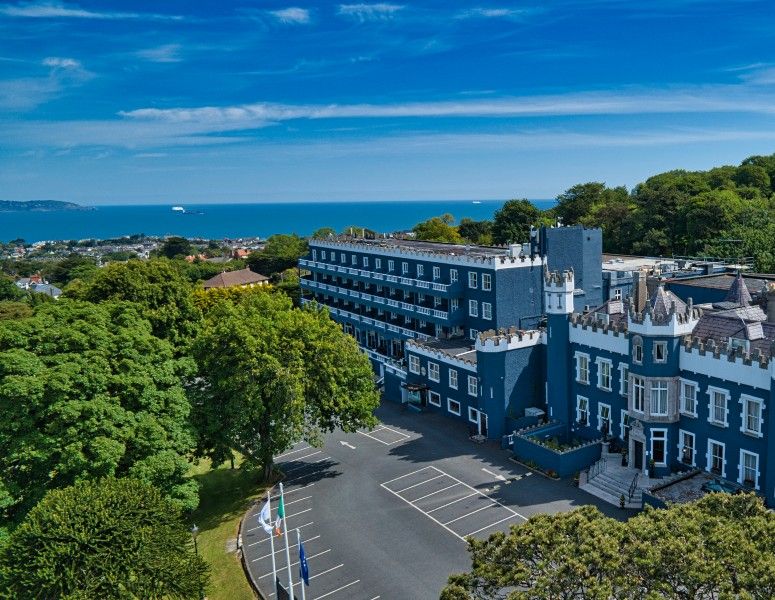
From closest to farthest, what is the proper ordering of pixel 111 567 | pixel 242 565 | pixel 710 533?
pixel 710 533 < pixel 111 567 < pixel 242 565

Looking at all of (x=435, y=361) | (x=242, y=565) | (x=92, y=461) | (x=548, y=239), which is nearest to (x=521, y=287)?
(x=548, y=239)

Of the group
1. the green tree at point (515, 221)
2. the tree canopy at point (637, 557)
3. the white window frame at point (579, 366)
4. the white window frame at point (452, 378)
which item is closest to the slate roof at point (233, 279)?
the green tree at point (515, 221)

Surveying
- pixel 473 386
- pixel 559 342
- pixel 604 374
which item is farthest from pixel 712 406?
pixel 473 386

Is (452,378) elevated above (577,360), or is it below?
below

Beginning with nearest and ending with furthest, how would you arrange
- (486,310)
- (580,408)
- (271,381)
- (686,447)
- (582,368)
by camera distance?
(686,447)
(271,381)
(582,368)
(580,408)
(486,310)

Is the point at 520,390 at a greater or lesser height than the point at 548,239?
lesser

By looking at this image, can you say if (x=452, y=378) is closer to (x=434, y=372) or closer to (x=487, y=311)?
(x=434, y=372)

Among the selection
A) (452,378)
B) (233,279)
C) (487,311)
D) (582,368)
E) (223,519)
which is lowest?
(223,519)

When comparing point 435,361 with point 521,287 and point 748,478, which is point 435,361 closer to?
point 521,287
